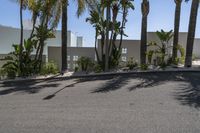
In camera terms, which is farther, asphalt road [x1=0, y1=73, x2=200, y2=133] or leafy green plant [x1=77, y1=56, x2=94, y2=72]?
leafy green plant [x1=77, y1=56, x2=94, y2=72]

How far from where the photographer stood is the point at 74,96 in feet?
32.0

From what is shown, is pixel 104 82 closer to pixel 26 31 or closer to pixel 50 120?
pixel 50 120

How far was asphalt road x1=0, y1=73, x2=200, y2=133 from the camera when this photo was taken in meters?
6.52

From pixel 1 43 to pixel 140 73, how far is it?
13.1 metres

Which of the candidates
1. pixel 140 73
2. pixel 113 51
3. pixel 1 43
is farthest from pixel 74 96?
pixel 1 43

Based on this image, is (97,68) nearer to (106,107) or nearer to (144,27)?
(144,27)

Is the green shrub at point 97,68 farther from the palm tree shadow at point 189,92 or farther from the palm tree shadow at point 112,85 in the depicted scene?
the palm tree shadow at point 189,92

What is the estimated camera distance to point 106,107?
8.18 meters

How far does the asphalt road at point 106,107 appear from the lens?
Answer: 6.52 meters

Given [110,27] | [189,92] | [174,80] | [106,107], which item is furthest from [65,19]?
[106,107]

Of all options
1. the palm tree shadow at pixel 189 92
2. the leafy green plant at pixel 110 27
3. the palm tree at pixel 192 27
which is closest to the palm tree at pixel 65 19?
the leafy green plant at pixel 110 27

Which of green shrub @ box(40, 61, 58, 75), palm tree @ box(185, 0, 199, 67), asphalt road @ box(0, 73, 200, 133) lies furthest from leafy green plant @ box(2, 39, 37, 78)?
palm tree @ box(185, 0, 199, 67)

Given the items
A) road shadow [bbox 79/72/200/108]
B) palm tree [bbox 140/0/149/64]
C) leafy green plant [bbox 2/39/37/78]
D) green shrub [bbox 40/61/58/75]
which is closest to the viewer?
road shadow [bbox 79/72/200/108]

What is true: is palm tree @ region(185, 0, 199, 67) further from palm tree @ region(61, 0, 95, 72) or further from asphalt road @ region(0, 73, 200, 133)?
palm tree @ region(61, 0, 95, 72)
